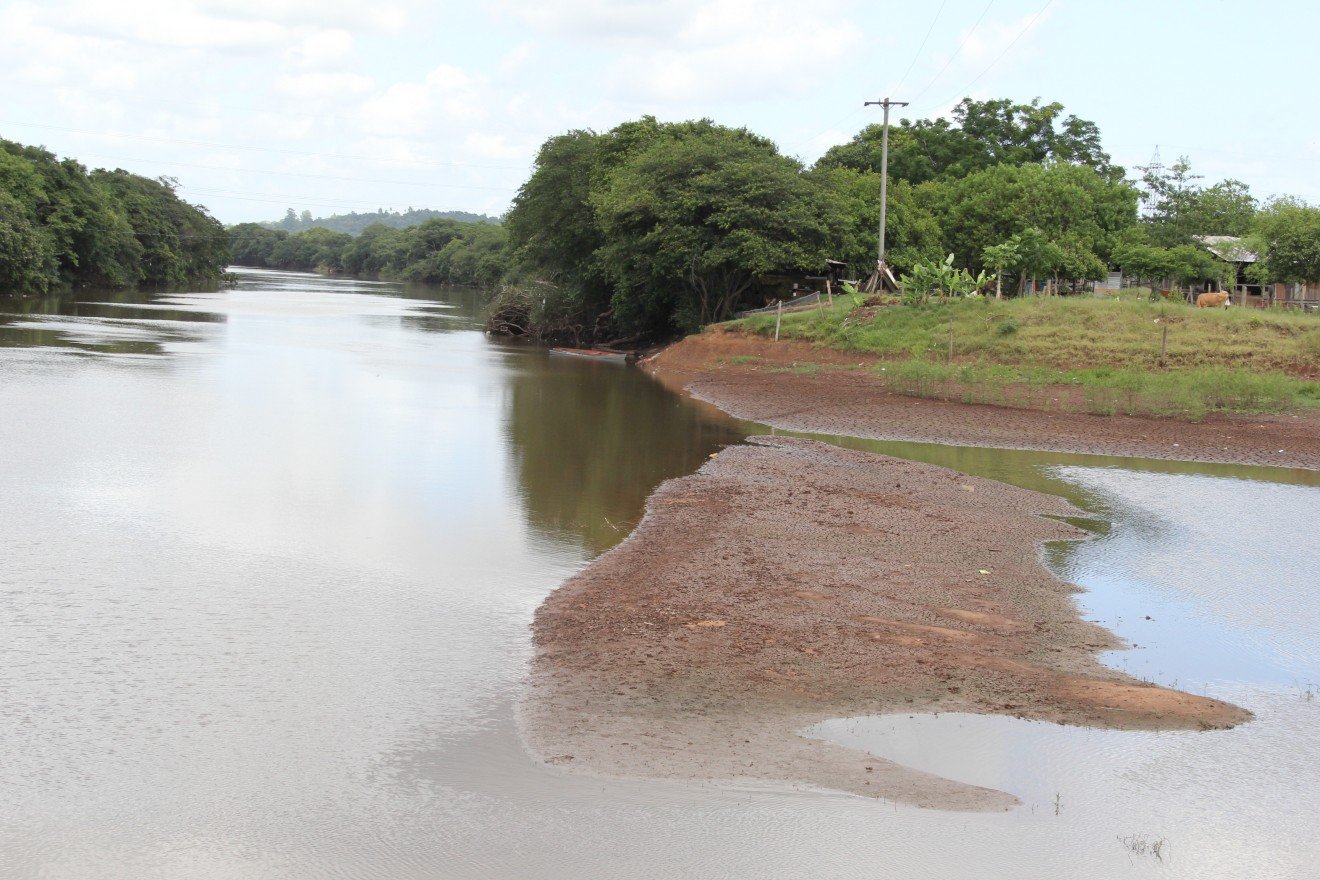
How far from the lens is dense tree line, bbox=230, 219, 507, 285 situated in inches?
5059

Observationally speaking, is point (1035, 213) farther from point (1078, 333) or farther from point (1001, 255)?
point (1078, 333)

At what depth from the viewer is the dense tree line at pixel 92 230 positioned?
62.1 meters

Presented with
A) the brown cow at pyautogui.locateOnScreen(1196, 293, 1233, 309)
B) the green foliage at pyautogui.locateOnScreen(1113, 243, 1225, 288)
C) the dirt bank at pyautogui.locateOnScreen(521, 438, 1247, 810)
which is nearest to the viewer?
the dirt bank at pyautogui.locateOnScreen(521, 438, 1247, 810)

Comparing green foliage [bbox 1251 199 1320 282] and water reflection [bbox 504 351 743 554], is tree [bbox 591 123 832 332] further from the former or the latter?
green foliage [bbox 1251 199 1320 282]

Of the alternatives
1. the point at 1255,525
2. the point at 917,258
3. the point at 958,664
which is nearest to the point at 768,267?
the point at 917,258

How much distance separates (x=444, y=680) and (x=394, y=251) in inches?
6251

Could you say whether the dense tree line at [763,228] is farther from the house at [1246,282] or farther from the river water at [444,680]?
the river water at [444,680]

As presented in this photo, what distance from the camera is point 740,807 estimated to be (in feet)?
21.9

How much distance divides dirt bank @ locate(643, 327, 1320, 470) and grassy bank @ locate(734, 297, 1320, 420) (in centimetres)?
76

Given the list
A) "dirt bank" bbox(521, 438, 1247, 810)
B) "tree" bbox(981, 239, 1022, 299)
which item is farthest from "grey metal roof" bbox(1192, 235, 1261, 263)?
"dirt bank" bbox(521, 438, 1247, 810)

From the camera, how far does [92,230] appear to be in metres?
74.6

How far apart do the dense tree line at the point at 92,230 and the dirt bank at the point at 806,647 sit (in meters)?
56.8

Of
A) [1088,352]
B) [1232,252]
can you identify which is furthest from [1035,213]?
[1088,352]

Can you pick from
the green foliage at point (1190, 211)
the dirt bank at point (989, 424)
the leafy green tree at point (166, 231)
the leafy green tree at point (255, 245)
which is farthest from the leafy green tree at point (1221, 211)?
the leafy green tree at point (255, 245)
